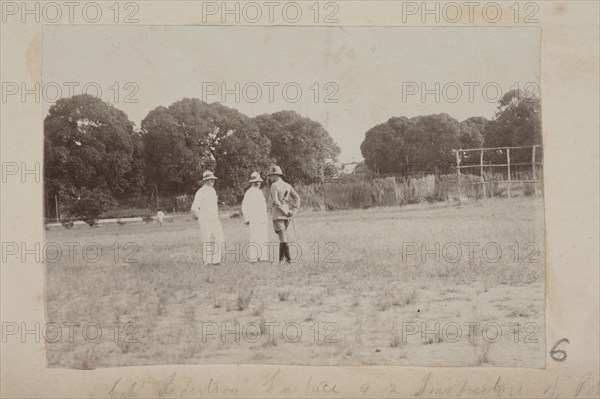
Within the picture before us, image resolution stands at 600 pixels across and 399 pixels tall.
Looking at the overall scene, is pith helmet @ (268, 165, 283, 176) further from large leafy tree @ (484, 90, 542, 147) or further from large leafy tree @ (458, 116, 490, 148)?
large leafy tree @ (484, 90, 542, 147)

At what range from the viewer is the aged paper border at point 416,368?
4.95 meters

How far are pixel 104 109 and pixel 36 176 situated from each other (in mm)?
797

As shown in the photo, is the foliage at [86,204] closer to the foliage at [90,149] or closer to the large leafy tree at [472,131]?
the foliage at [90,149]

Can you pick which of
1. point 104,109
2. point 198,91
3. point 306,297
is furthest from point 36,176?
point 306,297

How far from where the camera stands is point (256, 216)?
5.24m

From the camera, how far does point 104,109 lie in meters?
5.12

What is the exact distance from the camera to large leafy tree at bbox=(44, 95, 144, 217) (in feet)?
16.7

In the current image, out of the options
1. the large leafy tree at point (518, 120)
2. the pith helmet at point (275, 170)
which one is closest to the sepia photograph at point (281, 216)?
the large leafy tree at point (518, 120)

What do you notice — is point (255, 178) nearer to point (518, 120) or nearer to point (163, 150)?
point (163, 150)

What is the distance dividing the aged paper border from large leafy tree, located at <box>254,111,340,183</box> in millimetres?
923

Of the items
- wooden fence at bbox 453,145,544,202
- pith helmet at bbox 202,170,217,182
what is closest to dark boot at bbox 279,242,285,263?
pith helmet at bbox 202,170,217,182

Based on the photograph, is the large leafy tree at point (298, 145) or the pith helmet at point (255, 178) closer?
the large leafy tree at point (298, 145)

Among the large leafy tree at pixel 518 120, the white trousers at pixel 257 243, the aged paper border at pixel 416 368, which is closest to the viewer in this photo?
the aged paper border at pixel 416 368

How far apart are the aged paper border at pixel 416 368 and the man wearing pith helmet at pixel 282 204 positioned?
42.5 inches
